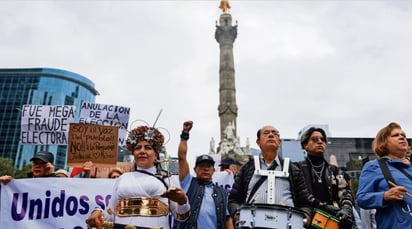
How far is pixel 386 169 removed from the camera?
3.57 meters

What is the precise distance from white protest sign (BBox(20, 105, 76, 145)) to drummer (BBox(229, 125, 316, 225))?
528 cm

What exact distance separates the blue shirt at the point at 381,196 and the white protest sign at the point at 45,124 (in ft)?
20.6

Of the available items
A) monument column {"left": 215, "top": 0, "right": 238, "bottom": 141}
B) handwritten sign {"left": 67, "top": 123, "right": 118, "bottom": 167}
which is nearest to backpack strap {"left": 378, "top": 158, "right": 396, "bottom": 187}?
handwritten sign {"left": 67, "top": 123, "right": 118, "bottom": 167}

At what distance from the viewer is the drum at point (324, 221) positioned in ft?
10.4

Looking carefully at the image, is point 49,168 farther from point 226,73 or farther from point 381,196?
point 226,73

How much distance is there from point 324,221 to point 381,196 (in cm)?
64

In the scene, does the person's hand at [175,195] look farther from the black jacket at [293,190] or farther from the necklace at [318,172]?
the necklace at [318,172]

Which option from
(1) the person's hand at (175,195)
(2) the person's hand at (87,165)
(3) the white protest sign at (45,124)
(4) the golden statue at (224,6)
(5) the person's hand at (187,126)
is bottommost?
(1) the person's hand at (175,195)

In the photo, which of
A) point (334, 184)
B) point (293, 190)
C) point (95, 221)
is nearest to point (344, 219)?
point (293, 190)

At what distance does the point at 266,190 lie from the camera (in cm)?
362

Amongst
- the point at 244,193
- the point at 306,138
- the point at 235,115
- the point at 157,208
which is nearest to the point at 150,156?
the point at 157,208

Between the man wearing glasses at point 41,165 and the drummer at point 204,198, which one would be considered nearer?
the drummer at point 204,198

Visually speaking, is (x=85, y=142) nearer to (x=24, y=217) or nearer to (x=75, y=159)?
(x=75, y=159)

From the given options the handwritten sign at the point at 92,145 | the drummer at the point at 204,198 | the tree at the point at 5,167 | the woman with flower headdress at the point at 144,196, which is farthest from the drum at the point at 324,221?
the tree at the point at 5,167
